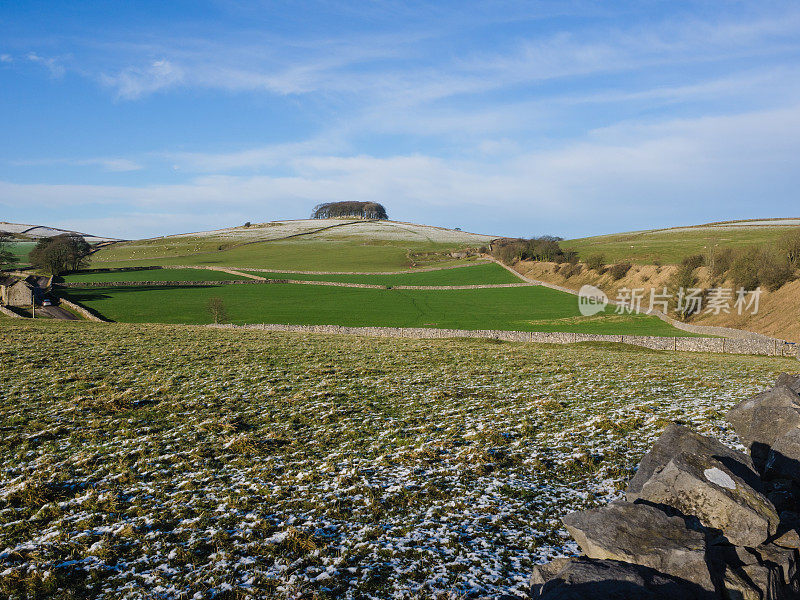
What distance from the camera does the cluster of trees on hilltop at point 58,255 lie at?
327ft

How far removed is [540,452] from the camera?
14234 mm

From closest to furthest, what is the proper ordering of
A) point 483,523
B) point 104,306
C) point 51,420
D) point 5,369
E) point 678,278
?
1. point 483,523
2. point 51,420
3. point 5,369
4. point 678,278
5. point 104,306

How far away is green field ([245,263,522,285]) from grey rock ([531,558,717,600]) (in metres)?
94.2

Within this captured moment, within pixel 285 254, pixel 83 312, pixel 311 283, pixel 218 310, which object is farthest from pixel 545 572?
pixel 285 254

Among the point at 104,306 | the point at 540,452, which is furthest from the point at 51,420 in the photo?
the point at 104,306

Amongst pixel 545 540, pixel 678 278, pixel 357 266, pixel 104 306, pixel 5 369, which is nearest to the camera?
pixel 545 540

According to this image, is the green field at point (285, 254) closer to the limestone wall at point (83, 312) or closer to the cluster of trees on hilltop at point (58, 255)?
the cluster of trees on hilltop at point (58, 255)

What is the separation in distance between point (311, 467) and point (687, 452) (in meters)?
9.22

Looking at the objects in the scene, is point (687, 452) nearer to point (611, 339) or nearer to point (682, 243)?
point (611, 339)

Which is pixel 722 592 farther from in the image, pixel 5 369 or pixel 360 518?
pixel 5 369

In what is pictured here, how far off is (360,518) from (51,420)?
43.6 ft

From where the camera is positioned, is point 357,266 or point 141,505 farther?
point 357,266

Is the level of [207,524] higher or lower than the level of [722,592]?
lower

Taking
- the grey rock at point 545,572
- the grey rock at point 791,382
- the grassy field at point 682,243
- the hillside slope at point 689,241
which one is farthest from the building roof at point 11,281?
the grassy field at point 682,243
